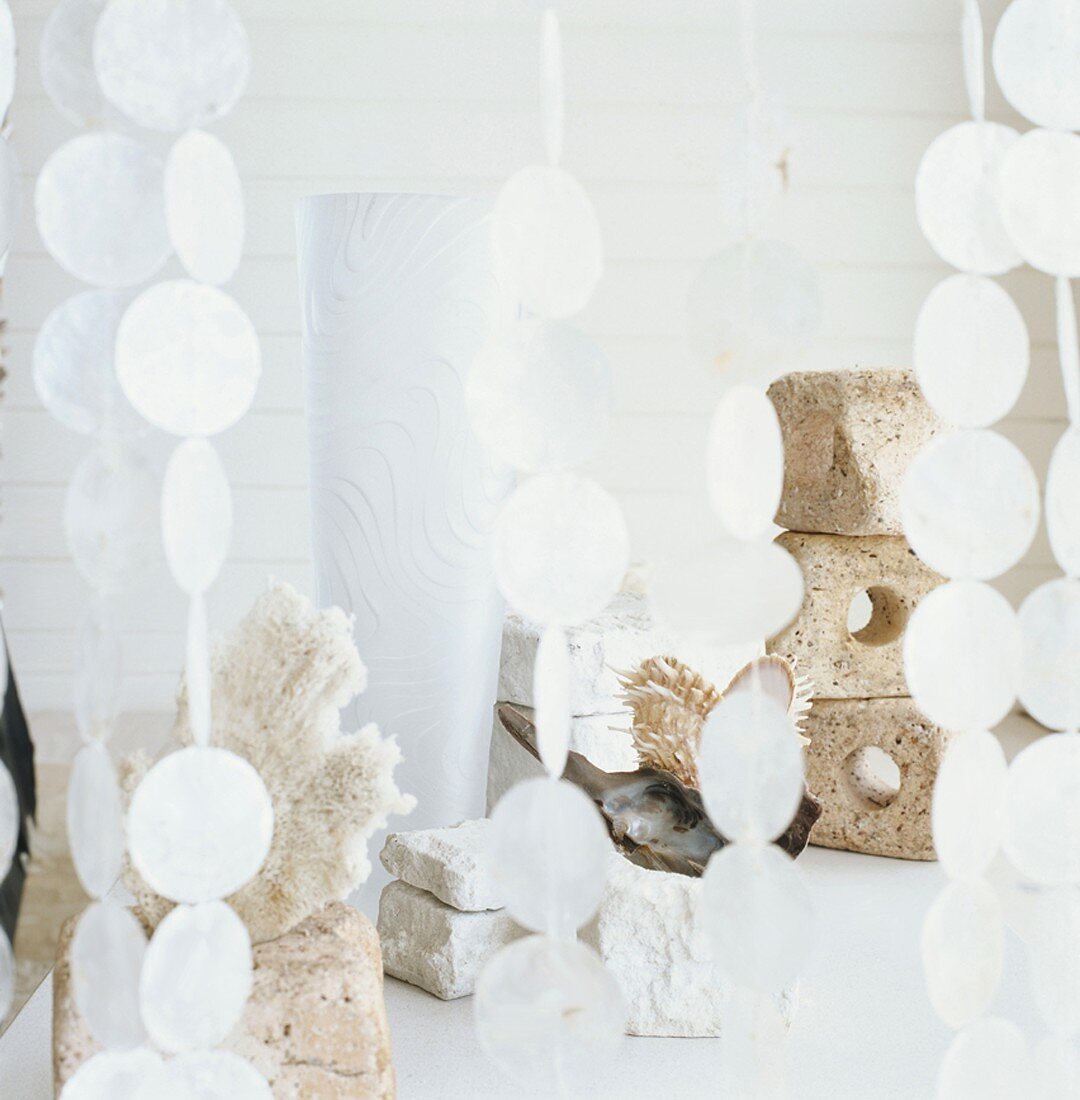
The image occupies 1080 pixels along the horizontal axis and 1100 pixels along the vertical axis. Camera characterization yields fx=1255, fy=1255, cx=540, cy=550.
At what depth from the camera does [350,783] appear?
1.30 ft

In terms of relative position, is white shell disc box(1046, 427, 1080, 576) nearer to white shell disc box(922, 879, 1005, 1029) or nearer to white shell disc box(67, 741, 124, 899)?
white shell disc box(922, 879, 1005, 1029)

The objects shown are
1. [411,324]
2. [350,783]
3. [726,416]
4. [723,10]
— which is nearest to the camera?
[726,416]

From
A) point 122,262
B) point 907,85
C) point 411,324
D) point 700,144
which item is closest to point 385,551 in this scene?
point 411,324

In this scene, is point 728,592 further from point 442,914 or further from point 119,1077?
point 442,914

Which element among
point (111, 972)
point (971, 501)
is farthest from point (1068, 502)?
point (111, 972)

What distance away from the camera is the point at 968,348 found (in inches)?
10.2

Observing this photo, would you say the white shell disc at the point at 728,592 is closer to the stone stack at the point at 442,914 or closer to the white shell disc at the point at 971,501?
the white shell disc at the point at 971,501

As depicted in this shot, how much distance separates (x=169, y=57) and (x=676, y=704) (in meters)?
0.38

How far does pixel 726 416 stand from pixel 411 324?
0.38m

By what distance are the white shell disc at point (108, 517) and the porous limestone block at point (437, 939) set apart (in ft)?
0.97

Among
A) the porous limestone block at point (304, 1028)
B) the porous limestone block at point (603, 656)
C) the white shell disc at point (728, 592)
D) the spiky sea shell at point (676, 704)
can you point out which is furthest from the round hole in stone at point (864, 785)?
the white shell disc at point (728, 592)

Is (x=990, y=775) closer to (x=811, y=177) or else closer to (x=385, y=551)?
(x=385, y=551)

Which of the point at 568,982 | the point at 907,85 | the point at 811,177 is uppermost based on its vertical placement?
the point at 907,85

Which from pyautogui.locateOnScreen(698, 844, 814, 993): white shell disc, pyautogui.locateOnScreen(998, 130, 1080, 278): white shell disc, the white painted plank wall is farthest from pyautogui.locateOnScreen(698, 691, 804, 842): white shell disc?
the white painted plank wall
